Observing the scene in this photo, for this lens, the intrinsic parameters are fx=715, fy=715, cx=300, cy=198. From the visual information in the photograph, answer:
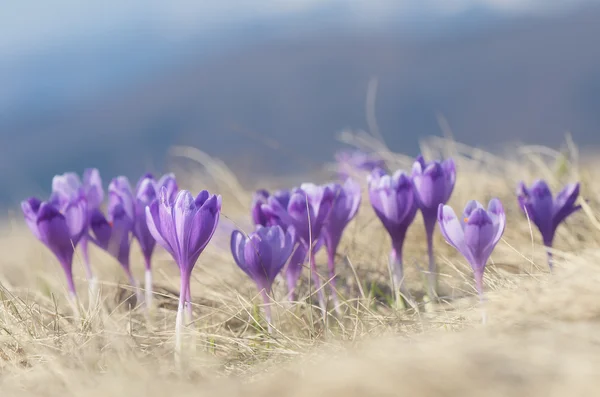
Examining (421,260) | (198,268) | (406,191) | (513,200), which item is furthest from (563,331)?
(513,200)

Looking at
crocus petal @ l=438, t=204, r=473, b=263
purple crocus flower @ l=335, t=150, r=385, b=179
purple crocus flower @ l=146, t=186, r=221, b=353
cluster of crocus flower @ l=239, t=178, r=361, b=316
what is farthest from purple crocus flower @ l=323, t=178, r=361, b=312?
purple crocus flower @ l=335, t=150, r=385, b=179

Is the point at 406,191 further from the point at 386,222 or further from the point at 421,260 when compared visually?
the point at 421,260

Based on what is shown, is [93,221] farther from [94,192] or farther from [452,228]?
[452,228]

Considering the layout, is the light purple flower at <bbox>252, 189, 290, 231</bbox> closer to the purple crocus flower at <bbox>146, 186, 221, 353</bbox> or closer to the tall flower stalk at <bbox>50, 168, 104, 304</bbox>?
the purple crocus flower at <bbox>146, 186, 221, 353</bbox>

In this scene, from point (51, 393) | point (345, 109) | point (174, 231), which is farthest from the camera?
point (345, 109)

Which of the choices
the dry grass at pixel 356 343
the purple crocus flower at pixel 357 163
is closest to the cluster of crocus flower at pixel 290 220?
the dry grass at pixel 356 343

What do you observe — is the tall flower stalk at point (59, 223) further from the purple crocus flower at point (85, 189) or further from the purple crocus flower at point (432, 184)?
the purple crocus flower at point (432, 184)

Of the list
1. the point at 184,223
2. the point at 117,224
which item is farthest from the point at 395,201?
the point at 117,224

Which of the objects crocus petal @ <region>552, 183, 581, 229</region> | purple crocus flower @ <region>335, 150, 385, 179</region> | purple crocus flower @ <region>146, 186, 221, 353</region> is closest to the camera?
purple crocus flower @ <region>146, 186, 221, 353</region>
